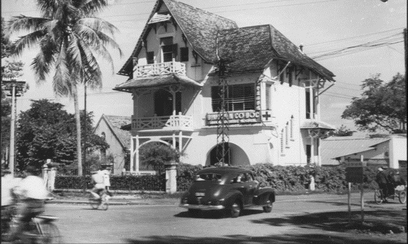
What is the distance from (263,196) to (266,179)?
10216 mm

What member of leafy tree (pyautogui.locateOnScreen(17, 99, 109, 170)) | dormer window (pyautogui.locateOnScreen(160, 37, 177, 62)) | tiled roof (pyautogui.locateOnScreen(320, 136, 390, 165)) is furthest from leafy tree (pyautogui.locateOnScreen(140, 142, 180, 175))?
tiled roof (pyautogui.locateOnScreen(320, 136, 390, 165))

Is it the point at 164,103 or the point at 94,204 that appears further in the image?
the point at 164,103

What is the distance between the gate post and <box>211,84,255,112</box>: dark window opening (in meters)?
5.74

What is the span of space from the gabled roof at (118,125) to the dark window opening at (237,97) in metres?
8.44

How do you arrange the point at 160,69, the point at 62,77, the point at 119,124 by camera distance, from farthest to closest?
the point at 119,124 → the point at 160,69 → the point at 62,77

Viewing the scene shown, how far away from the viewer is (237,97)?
30.7m

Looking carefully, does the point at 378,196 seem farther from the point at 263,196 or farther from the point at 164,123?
the point at 164,123

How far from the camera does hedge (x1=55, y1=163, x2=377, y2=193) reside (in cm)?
2559

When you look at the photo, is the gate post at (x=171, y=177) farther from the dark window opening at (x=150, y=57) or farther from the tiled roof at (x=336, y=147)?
the dark window opening at (x=150, y=57)

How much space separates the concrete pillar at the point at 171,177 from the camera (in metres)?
25.5

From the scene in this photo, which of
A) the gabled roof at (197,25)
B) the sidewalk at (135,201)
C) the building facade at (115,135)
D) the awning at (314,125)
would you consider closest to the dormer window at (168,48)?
the gabled roof at (197,25)

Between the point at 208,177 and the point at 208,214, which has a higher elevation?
the point at 208,177

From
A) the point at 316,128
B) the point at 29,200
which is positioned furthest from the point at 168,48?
the point at 29,200

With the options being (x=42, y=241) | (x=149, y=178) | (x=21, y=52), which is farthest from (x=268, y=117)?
(x=42, y=241)
